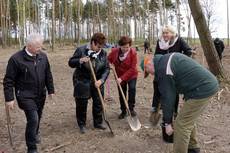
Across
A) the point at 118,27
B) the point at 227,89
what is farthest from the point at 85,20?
the point at 227,89

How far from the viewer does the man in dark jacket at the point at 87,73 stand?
6766mm

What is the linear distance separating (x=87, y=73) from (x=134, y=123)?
4.29ft

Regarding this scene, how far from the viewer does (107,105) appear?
→ 9.24 meters

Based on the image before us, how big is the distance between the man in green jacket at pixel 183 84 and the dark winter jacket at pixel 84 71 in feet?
6.57

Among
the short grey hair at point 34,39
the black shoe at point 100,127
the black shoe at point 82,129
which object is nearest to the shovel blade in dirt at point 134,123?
the black shoe at point 100,127

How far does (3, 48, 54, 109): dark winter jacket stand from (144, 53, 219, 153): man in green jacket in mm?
1768

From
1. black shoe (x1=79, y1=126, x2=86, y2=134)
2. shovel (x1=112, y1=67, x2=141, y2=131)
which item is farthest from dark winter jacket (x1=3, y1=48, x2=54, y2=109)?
Result: shovel (x1=112, y1=67, x2=141, y2=131)

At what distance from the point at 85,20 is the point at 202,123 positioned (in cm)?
5130

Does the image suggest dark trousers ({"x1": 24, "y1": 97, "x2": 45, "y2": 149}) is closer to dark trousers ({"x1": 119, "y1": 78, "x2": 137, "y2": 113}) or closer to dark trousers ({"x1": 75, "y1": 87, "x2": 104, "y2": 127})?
dark trousers ({"x1": 75, "y1": 87, "x2": 104, "y2": 127})

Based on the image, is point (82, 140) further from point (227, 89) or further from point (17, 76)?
point (227, 89)

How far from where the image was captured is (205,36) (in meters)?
10.7

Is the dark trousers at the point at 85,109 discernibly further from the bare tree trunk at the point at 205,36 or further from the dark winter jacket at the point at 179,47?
the bare tree trunk at the point at 205,36

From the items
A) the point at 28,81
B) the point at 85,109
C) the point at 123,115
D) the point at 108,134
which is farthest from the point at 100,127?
the point at 28,81

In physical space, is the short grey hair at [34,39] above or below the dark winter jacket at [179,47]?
above
